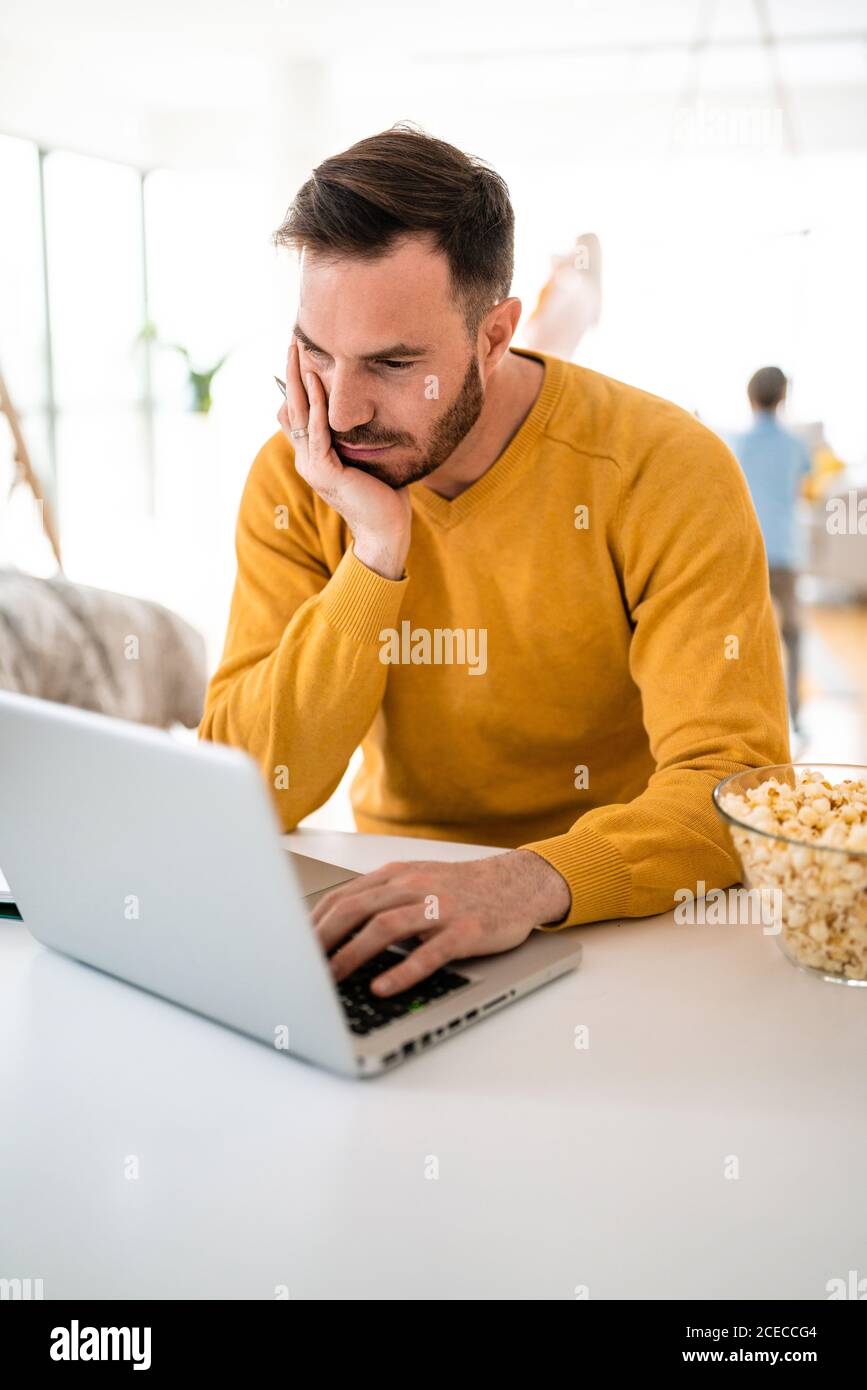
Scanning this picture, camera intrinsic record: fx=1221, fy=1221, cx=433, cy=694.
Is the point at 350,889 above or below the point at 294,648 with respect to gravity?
below

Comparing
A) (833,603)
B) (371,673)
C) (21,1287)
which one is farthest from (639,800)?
(833,603)

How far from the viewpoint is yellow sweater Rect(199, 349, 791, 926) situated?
4.17 feet

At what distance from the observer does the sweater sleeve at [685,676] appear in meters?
1.06

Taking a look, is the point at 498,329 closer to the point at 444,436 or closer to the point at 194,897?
the point at 444,436

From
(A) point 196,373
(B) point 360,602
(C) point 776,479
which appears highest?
(A) point 196,373

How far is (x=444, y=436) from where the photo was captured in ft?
4.37

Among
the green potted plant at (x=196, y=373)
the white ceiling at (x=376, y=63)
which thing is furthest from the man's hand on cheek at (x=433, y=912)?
the green potted plant at (x=196, y=373)

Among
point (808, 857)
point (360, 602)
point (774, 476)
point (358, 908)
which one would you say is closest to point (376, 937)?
point (358, 908)

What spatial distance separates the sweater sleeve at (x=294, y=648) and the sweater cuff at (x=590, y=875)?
0.35 metres

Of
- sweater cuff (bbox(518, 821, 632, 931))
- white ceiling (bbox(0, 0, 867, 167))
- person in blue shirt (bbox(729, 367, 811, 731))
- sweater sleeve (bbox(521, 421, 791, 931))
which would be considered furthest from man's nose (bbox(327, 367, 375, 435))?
white ceiling (bbox(0, 0, 867, 167))

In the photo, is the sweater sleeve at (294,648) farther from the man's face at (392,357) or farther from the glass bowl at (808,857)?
the glass bowl at (808,857)

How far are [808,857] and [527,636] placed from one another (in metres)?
0.62

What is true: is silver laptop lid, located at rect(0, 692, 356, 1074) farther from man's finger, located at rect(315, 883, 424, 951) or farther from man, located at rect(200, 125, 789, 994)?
man, located at rect(200, 125, 789, 994)

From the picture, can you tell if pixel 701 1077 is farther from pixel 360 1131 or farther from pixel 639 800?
pixel 639 800
